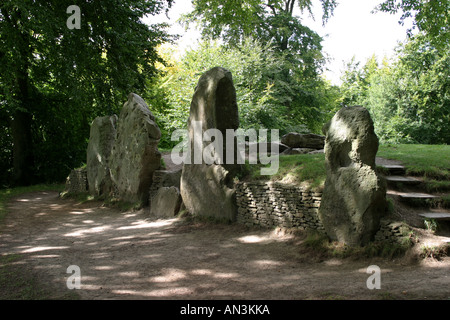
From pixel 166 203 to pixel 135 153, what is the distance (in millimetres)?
2114

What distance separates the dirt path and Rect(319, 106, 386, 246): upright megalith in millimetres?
533

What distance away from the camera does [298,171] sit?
7281mm

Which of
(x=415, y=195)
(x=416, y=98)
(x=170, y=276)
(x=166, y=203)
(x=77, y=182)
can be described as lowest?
(x=170, y=276)

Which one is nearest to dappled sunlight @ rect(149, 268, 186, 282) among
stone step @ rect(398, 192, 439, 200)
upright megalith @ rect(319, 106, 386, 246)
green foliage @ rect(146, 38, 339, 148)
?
upright megalith @ rect(319, 106, 386, 246)

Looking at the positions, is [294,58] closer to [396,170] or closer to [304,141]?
[304,141]

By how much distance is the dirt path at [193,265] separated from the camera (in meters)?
4.30

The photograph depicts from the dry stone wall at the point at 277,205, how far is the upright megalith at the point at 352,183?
1.24ft

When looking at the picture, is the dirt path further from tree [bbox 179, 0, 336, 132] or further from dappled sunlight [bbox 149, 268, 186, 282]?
tree [bbox 179, 0, 336, 132]

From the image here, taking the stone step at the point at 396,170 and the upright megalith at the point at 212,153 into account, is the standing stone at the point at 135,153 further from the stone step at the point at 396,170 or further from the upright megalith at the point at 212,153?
the stone step at the point at 396,170

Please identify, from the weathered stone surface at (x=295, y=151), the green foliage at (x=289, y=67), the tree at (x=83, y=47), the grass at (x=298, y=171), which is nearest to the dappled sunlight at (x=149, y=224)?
the grass at (x=298, y=171)

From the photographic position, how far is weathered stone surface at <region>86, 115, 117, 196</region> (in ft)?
40.8

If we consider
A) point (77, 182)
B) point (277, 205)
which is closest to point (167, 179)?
point (277, 205)

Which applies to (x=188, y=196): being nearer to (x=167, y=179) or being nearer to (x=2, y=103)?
(x=167, y=179)
